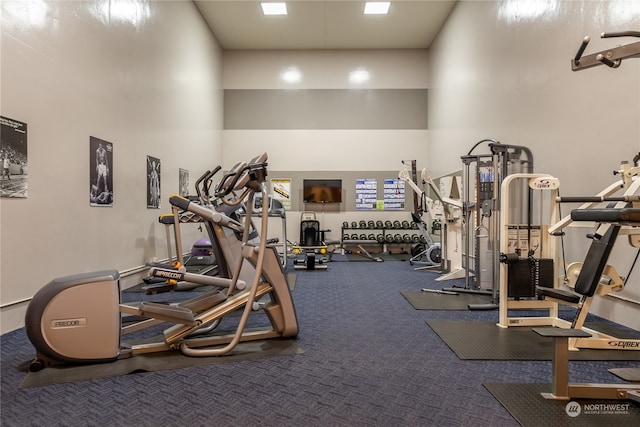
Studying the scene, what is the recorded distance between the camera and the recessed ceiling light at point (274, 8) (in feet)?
24.1

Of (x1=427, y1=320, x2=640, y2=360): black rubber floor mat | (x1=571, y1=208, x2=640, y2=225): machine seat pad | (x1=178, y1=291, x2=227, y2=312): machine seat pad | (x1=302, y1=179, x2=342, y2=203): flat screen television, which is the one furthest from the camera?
(x1=302, y1=179, x2=342, y2=203): flat screen television

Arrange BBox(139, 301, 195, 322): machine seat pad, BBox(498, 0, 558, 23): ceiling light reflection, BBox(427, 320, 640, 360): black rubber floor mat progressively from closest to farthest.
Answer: BBox(139, 301, 195, 322): machine seat pad, BBox(427, 320, 640, 360): black rubber floor mat, BBox(498, 0, 558, 23): ceiling light reflection

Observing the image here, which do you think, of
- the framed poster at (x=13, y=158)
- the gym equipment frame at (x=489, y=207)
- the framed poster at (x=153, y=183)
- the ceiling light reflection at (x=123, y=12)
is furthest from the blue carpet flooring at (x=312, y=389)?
the ceiling light reflection at (x=123, y=12)

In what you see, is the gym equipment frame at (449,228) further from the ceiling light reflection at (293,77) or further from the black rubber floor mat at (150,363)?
the ceiling light reflection at (293,77)

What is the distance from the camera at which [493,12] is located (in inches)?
219

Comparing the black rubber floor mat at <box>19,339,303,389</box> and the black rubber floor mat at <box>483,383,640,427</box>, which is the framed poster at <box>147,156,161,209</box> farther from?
the black rubber floor mat at <box>483,383,640,427</box>

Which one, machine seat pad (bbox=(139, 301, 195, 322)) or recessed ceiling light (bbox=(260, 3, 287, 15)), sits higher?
recessed ceiling light (bbox=(260, 3, 287, 15))

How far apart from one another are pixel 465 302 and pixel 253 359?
266cm

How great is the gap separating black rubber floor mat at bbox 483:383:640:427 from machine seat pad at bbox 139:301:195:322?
74.8 inches

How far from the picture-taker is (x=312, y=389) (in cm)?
202

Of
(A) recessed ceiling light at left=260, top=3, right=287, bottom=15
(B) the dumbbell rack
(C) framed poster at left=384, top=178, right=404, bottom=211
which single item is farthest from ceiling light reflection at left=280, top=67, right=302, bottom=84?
(B) the dumbbell rack

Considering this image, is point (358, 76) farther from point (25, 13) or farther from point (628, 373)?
point (628, 373)

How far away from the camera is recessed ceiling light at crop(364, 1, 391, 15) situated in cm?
729

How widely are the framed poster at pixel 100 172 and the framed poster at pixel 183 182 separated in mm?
2124
